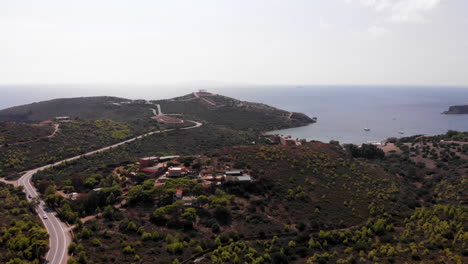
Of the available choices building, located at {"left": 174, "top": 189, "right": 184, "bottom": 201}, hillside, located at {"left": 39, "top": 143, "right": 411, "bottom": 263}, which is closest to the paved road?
hillside, located at {"left": 39, "top": 143, "right": 411, "bottom": 263}

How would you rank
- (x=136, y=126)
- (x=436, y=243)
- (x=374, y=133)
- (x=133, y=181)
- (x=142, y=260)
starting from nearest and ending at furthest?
1. (x=142, y=260)
2. (x=436, y=243)
3. (x=133, y=181)
4. (x=136, y=126)
5. (x=374, y=133)

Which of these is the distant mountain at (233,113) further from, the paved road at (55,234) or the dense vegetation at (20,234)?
the dense vegetation at (20,234)

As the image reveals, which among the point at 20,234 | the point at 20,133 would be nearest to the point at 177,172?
the point at 20,234

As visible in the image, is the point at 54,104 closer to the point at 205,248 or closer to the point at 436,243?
the point at 205,248

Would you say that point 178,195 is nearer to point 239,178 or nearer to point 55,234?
point 239,178

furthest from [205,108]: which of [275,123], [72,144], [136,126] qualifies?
[72,144]

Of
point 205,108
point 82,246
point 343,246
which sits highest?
point 205,108

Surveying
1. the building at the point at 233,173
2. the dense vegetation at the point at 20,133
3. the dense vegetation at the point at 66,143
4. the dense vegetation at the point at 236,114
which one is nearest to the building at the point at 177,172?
the building at the point at 233,173
